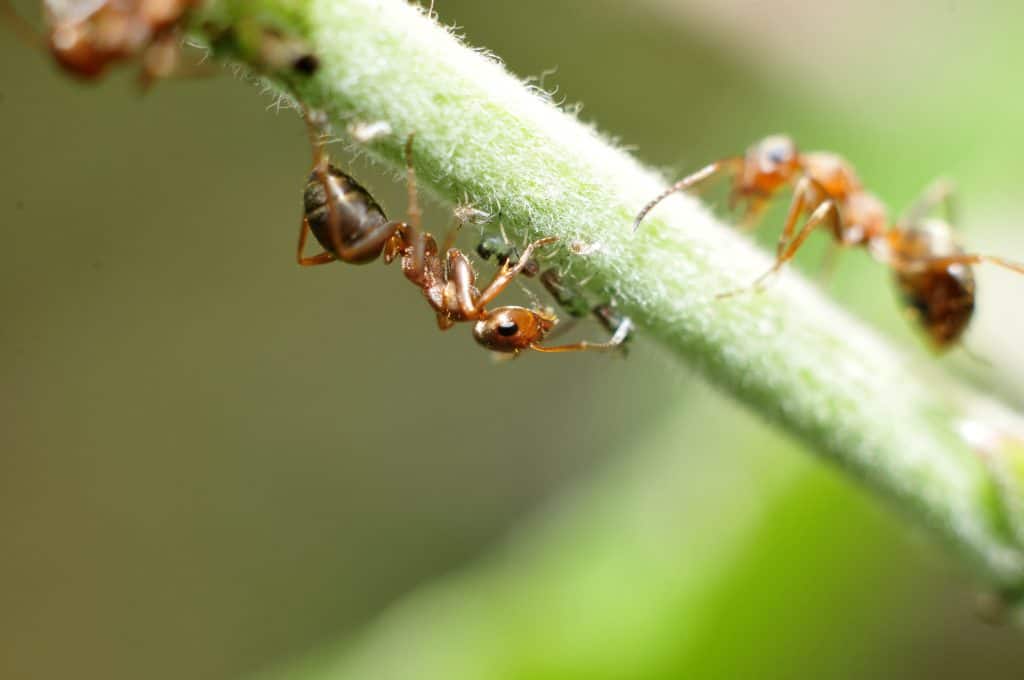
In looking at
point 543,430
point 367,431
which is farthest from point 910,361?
point 367,431

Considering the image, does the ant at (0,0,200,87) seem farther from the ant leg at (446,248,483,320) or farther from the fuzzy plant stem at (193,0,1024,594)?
the ant leg at (446,248,483,320)

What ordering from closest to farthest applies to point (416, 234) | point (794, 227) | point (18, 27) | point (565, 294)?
Answer: point (18, 27), point (565, 294), point (416, 234), point (794, 227)

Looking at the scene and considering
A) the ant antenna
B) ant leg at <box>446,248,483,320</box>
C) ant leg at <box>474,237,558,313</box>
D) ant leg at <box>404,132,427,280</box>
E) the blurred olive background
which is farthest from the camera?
the blurred olive background

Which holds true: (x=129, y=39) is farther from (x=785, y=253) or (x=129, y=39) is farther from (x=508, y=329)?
(x=785, y=253)

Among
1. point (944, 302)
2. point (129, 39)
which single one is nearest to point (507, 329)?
point (129, 39)

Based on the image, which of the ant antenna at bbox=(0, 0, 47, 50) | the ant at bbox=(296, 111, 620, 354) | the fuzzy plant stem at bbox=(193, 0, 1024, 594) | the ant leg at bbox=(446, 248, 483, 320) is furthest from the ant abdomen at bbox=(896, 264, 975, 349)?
the ant antenna at bbox=(0, 0, 47, 50)

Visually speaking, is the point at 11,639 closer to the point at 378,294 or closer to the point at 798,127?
the point at 378,294

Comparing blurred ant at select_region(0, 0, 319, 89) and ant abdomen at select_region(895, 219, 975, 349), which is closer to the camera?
blurred ant at select_region(0, 0, 319, 89)
